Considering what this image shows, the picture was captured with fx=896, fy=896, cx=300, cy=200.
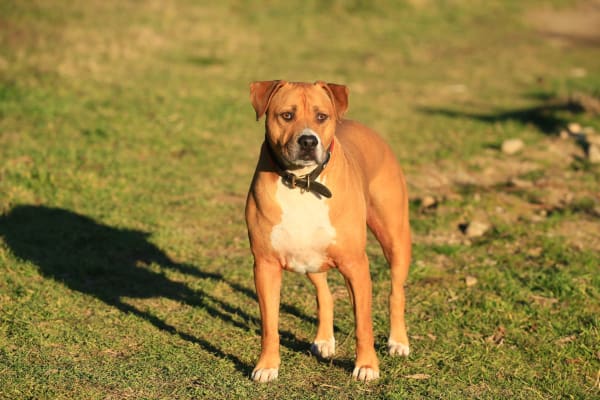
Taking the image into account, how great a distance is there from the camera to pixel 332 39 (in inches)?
816

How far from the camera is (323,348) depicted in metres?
6.09

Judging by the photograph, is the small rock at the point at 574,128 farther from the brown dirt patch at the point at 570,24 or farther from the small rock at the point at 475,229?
the brown dirt patch at the point at 570,24

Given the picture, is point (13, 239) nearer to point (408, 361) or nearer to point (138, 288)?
point (138, 288)

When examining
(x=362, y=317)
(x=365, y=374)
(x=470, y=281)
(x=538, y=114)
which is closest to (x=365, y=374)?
(x=365, y=374)

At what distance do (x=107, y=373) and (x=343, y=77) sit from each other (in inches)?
461

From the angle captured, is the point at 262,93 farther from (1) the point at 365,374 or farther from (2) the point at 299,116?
(1) the point at 365,374

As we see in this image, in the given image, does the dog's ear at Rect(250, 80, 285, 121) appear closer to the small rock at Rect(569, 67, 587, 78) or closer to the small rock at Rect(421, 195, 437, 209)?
the small rock at Rect(421, 195, 437, 209)

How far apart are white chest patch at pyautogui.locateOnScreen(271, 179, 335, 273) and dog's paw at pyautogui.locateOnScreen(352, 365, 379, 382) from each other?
2.67ft

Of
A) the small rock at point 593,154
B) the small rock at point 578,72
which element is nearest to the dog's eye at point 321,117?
the small rock at point 593,154

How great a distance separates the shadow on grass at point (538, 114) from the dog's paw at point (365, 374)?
787 centimetres

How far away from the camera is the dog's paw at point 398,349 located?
20.1 feet

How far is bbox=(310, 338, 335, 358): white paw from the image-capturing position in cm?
607

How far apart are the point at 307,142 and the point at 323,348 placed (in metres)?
1.66

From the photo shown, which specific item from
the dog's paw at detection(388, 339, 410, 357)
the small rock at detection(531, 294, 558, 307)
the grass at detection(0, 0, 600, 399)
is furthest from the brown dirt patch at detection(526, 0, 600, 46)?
the dog's paw at detection(388, 339, 410, 357)
